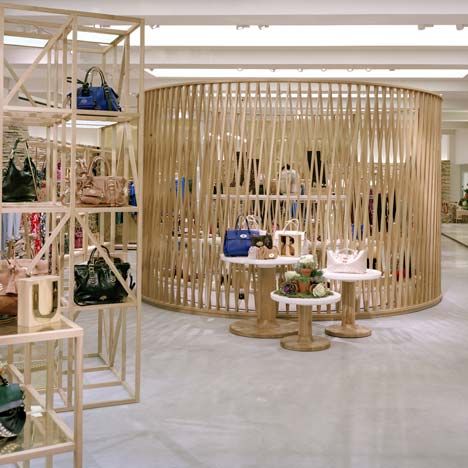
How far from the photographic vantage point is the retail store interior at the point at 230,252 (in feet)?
11.7

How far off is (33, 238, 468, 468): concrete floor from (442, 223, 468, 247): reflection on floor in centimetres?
1127

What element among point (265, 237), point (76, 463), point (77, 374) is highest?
point (265, 237)

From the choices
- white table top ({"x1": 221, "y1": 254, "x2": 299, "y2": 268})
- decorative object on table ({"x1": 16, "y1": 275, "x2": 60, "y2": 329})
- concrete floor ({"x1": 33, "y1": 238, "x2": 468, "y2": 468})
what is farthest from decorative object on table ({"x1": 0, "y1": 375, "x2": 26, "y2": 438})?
white table top ({"x1": 221, "y1": 254, "x2": 299, "y2": 268})

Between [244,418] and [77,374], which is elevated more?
[77,374]

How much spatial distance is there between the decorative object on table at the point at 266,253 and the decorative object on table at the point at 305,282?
1.38ft

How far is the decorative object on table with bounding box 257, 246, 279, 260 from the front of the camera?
605 cm

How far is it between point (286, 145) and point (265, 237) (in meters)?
1.27

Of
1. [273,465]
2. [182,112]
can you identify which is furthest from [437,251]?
[273,465]

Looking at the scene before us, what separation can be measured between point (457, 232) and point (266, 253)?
1494 centimetres

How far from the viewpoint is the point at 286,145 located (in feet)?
22.7

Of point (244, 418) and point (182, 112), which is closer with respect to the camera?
point (244, 418)

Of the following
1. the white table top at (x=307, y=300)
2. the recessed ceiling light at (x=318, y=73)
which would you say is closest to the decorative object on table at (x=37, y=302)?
the white table top at (x=307, y=300)

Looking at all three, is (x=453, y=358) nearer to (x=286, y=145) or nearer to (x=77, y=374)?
(x=286, y=145)

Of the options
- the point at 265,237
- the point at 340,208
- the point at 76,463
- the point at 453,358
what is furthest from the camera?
the point at 340,208
